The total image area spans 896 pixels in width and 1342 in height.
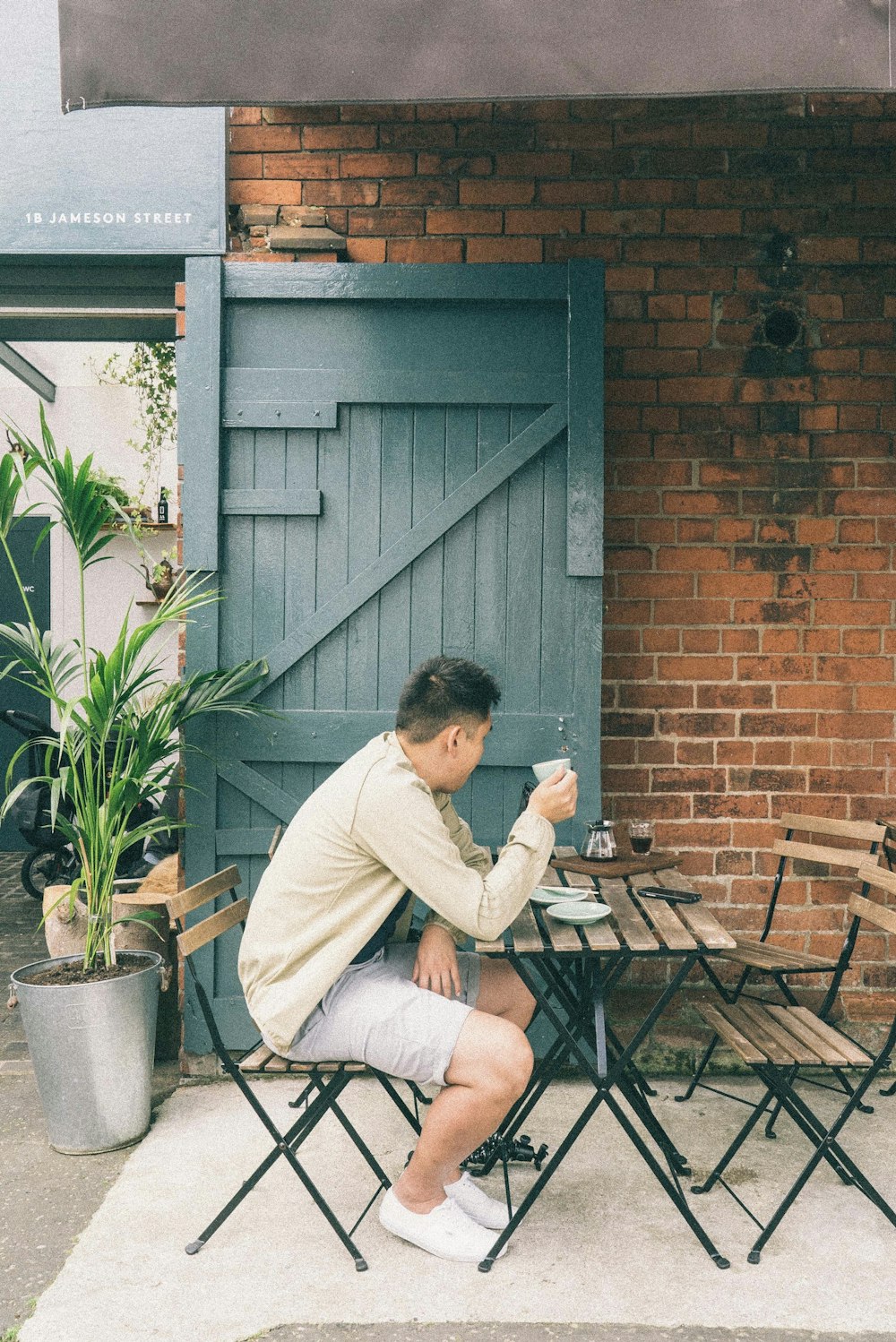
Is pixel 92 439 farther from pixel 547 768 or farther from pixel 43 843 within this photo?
pixel 547 768

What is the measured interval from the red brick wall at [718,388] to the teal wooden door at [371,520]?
29 cm

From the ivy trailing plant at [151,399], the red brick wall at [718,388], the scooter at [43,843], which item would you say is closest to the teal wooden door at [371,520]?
the red brick wall at [718,388]

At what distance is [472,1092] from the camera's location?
2.73 metres

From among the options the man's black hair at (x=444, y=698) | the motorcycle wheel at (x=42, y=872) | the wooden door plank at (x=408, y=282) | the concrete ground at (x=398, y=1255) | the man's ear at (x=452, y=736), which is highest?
the wooden door plank at (x=408, y=282)

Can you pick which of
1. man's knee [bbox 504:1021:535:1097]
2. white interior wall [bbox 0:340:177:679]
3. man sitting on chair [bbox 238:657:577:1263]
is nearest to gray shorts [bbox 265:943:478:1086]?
man sitting on chair [bbox 238:657:577:1263]

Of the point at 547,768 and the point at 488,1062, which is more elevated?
the point at 547,768

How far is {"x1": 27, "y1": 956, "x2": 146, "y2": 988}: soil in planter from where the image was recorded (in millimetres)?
3521

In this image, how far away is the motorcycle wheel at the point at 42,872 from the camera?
6.86 meters

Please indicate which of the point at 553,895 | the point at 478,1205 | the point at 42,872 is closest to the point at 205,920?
the point at 553,895

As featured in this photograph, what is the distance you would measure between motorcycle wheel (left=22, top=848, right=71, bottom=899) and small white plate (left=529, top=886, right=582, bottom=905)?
4.51 metres

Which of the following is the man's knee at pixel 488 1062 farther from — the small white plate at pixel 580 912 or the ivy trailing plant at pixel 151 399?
the ivy trailing plant at pixel 151 399

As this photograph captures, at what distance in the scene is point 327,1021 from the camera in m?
2.82

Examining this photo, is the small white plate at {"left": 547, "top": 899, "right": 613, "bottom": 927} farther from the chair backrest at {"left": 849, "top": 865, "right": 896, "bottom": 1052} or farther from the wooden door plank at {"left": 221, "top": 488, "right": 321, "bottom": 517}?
the wooden door plank at {"left": 221, "top": 488, "right": 321, "bottom": 517}

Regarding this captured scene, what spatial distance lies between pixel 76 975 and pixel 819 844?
8.66ft
